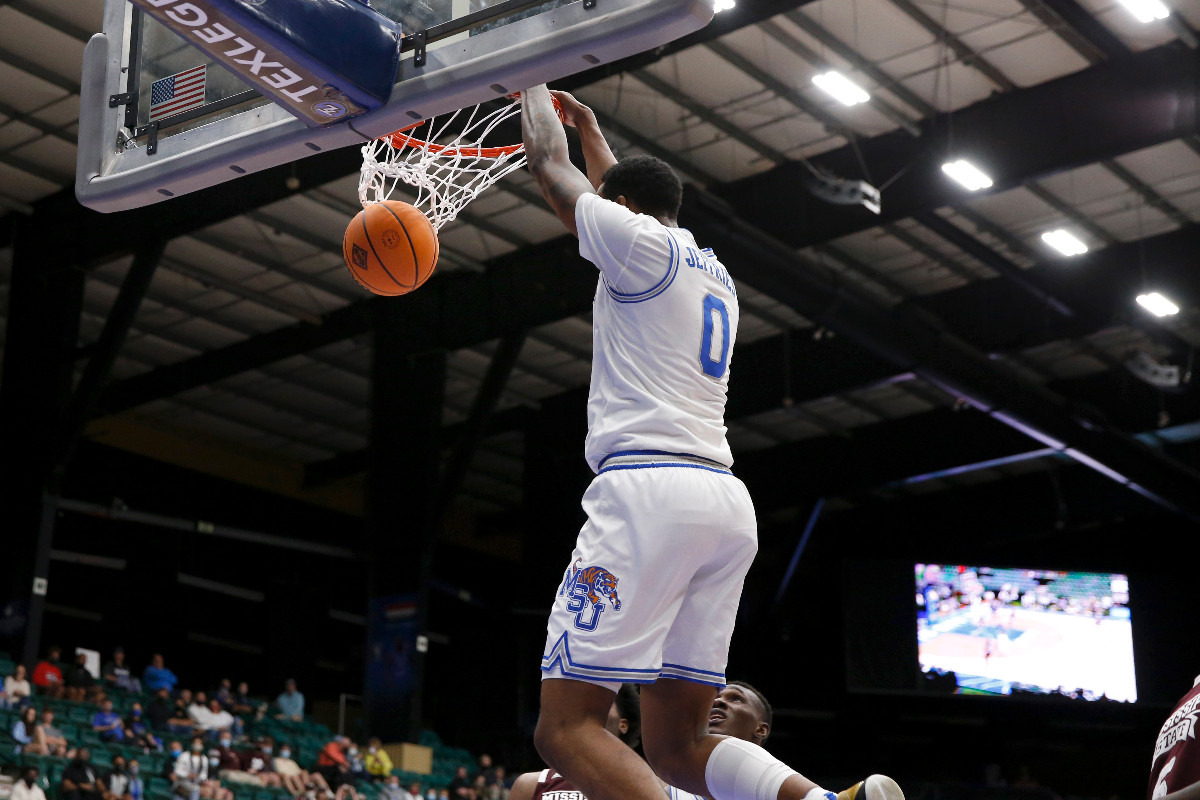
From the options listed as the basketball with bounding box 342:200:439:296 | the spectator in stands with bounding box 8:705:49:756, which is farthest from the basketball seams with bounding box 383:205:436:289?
the spectator in stands with bounding box 8:705:49:756

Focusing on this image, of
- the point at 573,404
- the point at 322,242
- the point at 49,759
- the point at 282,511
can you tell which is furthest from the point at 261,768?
the point at 282,511

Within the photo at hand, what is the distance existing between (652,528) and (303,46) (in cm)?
219

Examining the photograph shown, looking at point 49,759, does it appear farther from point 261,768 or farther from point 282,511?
point 282,511

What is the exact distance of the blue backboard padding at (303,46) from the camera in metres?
5.02

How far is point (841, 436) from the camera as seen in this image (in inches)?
1142

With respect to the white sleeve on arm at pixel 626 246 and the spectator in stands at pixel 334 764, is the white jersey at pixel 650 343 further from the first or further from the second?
the spectator in stands at pixel 334 764

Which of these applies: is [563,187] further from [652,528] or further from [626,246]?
[652,528]

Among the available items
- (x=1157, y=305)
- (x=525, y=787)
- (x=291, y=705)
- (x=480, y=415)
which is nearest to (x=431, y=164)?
(x=525, y=787)

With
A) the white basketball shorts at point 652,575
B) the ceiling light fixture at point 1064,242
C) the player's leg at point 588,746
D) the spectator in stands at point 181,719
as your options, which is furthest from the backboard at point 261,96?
the ceiling light fixture at point 1064,242

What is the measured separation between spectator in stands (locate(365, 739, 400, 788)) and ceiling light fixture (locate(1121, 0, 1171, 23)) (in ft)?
43.9

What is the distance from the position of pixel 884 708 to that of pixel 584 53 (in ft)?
98.0

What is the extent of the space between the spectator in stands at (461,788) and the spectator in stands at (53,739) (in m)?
5.59

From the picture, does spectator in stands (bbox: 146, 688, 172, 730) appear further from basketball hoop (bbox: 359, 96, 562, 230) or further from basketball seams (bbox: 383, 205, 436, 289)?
basketball seams (bbox: 383, 205, 436, 289)

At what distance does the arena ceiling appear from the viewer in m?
17.0
